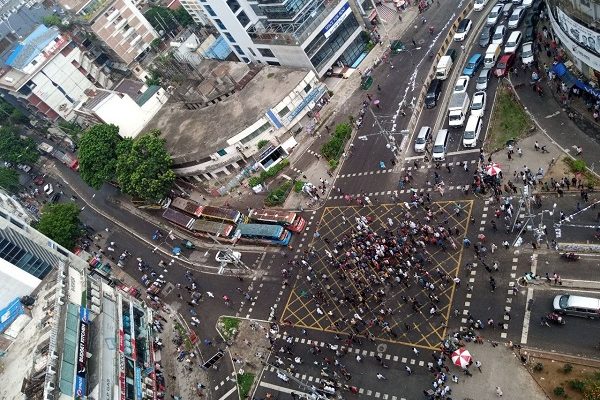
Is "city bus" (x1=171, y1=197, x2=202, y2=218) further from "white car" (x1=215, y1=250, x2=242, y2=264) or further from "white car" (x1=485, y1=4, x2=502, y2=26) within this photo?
"white car" (x1=485, y1=4, x2=502, y2=26)

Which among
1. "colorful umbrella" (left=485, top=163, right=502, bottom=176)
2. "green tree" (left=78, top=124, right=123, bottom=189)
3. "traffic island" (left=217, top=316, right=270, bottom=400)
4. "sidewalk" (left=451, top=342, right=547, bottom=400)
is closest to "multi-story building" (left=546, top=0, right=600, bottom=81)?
"colorful umbrella" (left=485, top=163, right=502, bottom=176)

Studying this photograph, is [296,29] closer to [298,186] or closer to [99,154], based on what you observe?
[298,186]

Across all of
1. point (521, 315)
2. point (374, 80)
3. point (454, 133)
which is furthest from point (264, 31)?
point (521, 315)

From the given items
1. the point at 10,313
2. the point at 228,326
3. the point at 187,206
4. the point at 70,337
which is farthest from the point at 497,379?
the point at 10,313

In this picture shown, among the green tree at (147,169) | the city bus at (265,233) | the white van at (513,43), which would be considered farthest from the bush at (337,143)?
the green tree at (147,169)

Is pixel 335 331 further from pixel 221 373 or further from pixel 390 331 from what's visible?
pixel 221 373

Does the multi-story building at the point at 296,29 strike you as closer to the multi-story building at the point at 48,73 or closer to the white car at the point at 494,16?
the white car at the point at 494,16
